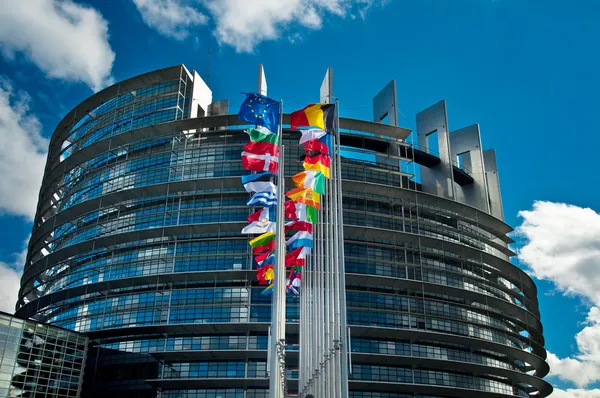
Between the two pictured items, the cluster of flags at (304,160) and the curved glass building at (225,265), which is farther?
the curved glass building at (225,265)

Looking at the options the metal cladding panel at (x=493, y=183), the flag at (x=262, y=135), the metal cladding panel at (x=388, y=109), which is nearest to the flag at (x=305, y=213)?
the flag at (x=262, y=135)

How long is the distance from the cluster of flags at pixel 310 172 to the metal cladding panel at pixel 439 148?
38.7m

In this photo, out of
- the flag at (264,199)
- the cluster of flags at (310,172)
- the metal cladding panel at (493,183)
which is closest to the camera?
the cluster of flags at (310,172)

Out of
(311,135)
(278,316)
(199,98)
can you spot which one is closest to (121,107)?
(199,98)

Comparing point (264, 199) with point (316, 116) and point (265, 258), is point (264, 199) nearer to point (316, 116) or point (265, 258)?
point (265, 258)

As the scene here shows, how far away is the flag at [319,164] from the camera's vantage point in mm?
28594

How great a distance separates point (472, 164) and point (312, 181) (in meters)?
48.7

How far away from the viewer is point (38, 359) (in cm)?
4856

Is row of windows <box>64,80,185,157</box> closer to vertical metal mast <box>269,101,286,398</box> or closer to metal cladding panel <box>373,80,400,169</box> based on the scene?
metal cladding panel <box>373,80,400,169</box>

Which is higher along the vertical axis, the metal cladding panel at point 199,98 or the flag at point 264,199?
the metal cladding panel at point 199,98

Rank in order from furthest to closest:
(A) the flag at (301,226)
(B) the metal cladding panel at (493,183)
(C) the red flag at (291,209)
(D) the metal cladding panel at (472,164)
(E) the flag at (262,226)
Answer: (B) the metal cladding panel at (493,183) < (D) the metal cladding panel at (472,164) < (C) the red flag at (291,209) < (E) the flag at (262,226) < (A) the flag at (301,226)

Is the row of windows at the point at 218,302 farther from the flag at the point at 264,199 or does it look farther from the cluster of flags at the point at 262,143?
the cluster of flags at the point at 262,143

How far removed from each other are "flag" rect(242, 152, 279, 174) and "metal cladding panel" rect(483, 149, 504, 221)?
5085 cm

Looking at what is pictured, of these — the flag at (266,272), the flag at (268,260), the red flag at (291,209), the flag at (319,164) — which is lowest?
the flag at (266,272)
